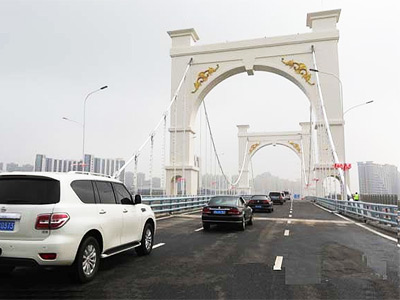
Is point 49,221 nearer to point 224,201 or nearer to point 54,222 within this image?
point 54,222

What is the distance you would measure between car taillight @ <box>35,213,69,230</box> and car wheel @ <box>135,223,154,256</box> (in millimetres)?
2964

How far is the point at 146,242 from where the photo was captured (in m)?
7.95

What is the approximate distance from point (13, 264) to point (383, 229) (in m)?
14.1

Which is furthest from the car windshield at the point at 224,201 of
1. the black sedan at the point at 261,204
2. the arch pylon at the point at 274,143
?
the arch pylon at the point at 274,143

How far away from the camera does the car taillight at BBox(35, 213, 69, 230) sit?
5.04 m

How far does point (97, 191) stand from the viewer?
20.7 feet

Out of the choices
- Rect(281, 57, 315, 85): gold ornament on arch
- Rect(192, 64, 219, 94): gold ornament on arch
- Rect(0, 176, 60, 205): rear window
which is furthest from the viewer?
Rect(192, 64, 219, 94): gold ornament on arch

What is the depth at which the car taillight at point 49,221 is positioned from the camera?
5039 mm

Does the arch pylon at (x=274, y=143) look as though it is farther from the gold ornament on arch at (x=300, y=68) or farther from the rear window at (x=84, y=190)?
the rear window at (x=84, y=190)

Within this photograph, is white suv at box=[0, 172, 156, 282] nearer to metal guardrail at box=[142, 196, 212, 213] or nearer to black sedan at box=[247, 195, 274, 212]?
metal guardrail at box=[142, 196, 212, 213]

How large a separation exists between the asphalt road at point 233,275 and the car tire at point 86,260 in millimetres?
160

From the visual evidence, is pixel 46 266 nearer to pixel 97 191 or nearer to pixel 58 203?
pixel 58 203

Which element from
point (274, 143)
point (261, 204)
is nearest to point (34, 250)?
point (261, 204)

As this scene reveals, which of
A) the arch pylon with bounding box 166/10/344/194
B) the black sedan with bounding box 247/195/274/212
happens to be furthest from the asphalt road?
the arch pylon with bounding box 166/10/344/194
